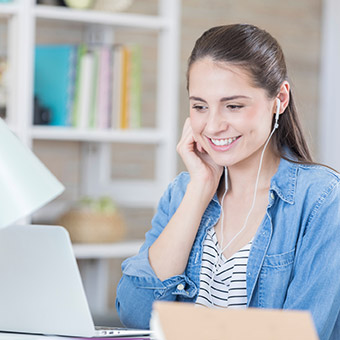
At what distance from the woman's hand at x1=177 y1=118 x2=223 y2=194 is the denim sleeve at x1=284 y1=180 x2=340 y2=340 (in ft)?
0.95

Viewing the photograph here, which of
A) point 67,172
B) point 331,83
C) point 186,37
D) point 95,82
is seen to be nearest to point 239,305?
point 95,82

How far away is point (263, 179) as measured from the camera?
1.64 meters

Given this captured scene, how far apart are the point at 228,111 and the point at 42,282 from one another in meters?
0.61

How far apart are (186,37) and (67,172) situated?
95cm

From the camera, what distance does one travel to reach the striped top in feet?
5.02

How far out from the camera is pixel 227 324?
769mm

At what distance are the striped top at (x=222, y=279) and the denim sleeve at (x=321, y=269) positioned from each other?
121 millimetres

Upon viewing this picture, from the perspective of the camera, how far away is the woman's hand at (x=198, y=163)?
5.48 feet

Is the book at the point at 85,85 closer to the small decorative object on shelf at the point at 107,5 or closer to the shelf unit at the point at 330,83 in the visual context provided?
the small decorative object on shelf at the point at 107,5

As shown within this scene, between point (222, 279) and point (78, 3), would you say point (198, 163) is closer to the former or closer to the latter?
point (222, 279)

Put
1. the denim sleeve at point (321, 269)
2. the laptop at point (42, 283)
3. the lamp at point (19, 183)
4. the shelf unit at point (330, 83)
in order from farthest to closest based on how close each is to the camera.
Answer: the shelf unit at point (330, 83)
the denim sleeve at point (321, 269)
the laptop at point (42, 283)
the lamp at point (19, 183)

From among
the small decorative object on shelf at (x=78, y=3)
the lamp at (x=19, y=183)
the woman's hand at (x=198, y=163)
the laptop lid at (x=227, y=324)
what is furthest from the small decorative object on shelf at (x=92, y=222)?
the laptop lid at (x=227, y=324)

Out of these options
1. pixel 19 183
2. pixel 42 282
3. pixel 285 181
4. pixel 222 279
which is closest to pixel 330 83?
pixel 285 181

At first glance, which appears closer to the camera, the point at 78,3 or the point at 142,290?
the point at 142,290
